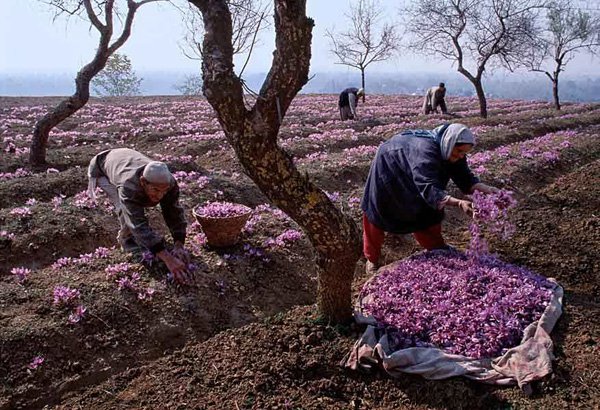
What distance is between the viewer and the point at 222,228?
249 inches

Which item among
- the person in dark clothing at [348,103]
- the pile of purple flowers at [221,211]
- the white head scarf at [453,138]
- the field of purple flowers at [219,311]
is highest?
the person in dark clothing at [348,103]

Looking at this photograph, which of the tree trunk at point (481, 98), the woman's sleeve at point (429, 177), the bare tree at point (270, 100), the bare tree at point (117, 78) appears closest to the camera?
the bare tree at point (270, 100)

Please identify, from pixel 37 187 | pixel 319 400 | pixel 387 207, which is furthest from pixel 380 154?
pixel 37 187

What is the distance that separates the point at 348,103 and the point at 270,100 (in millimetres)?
18597

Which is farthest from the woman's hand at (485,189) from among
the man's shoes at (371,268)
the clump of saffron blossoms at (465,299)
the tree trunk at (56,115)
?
the tree trunk at (56,115)

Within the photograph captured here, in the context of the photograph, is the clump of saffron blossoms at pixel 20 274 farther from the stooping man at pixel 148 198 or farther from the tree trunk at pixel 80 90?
the tree trunk at pixel 80 90

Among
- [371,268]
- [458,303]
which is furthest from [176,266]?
[458,303]

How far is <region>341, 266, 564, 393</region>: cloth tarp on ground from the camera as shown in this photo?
3.79m

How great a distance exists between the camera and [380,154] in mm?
5578

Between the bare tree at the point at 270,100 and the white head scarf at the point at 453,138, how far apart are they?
1606 mm

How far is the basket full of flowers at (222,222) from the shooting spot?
6.27 m

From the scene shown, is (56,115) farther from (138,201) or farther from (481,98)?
(481,98)

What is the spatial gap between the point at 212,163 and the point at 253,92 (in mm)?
9868

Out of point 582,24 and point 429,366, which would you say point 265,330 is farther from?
point 582,24
